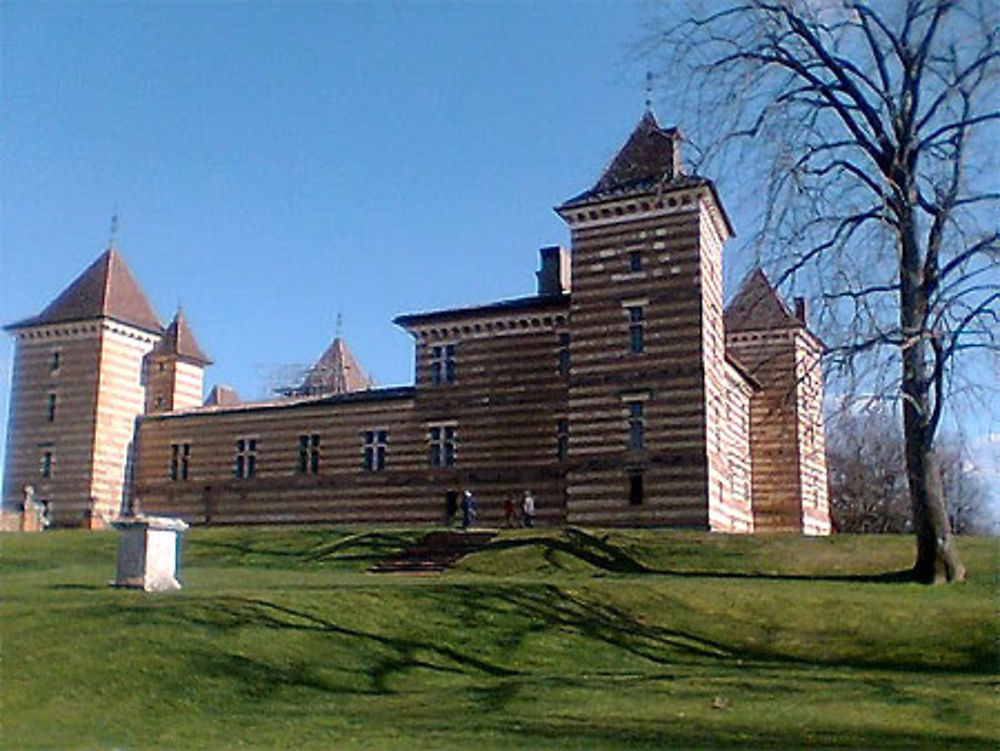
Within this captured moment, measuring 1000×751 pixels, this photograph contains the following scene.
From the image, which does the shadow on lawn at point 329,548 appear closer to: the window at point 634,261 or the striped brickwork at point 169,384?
the window at point 634,261

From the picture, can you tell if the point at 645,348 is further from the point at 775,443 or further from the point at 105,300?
the point at 105,300

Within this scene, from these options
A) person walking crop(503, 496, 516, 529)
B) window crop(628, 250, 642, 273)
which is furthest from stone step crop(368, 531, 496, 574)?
window crop(628, 250, 642, 273)

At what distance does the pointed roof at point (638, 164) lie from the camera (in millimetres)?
38781

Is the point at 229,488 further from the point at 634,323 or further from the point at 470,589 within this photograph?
the point at 470,589

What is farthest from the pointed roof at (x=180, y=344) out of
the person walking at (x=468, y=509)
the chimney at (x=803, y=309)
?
the chimney at (x=803, y=309)

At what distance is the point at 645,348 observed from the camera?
3784 cm

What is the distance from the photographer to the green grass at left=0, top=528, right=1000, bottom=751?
1193 centimetres

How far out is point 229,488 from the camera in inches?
1863

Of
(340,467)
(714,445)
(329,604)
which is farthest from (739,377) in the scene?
(329,604)

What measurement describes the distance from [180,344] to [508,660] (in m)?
41.9

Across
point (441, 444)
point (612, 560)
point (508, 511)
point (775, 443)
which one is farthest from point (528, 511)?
point (775, 443)

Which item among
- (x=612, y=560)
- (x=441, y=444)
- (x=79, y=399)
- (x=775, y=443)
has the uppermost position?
(x=79, y=399)

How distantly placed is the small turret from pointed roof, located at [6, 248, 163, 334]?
229cm

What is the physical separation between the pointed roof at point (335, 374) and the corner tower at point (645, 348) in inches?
1262
